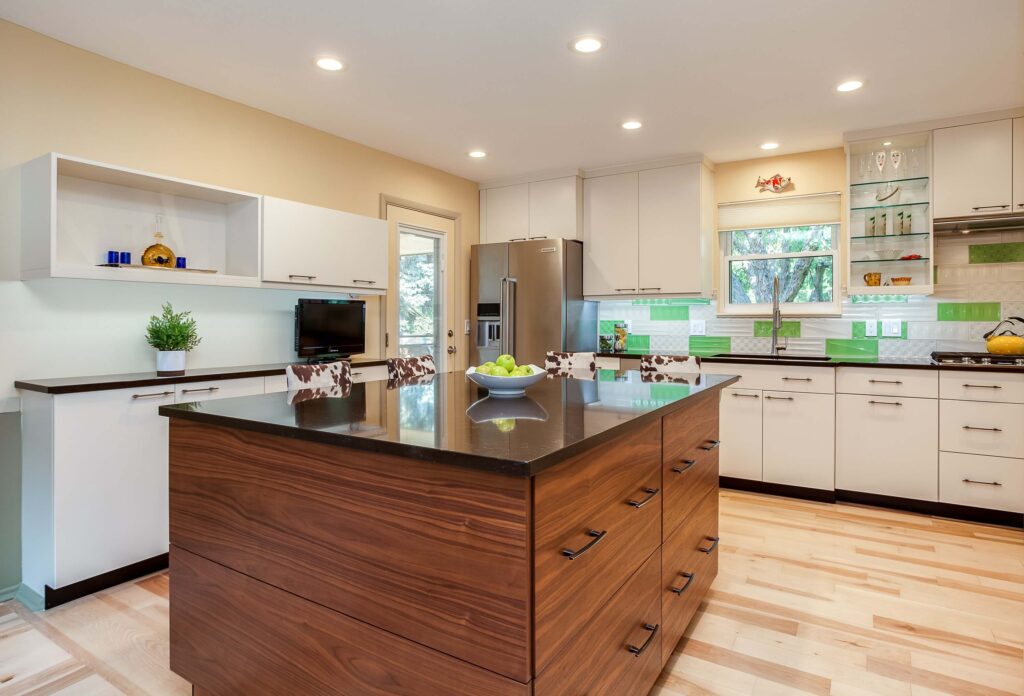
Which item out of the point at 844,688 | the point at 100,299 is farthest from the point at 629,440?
the point at 100,299

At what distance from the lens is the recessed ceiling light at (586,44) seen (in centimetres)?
280

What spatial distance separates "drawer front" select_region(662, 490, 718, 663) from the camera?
77.6 inches

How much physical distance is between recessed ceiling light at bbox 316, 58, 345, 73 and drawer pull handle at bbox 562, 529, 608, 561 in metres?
2.71

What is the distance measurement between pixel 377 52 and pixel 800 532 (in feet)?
11.4

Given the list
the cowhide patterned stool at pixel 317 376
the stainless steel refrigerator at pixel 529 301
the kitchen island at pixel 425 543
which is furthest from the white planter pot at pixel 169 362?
the stainless steel refrigerator at pixel 529 301

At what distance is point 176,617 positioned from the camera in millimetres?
1803

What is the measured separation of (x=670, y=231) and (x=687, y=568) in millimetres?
3160

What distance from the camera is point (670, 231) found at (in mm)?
4750

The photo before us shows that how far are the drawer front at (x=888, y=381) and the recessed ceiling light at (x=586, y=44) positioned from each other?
2635 mm

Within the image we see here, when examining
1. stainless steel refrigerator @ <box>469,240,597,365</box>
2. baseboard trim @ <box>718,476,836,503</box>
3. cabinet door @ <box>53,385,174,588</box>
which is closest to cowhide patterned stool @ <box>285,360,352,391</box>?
cabinet door @ <box>53,385,174,588</box>

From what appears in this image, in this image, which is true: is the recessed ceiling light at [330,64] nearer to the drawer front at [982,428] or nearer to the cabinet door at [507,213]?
the cabinet door at [507,213]

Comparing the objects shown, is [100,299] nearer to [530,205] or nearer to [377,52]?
[377,52]

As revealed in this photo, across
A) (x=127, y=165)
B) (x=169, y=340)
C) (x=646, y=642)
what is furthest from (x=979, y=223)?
(x=127, y=165)

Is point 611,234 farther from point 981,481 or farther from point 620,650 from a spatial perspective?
point 620,650
